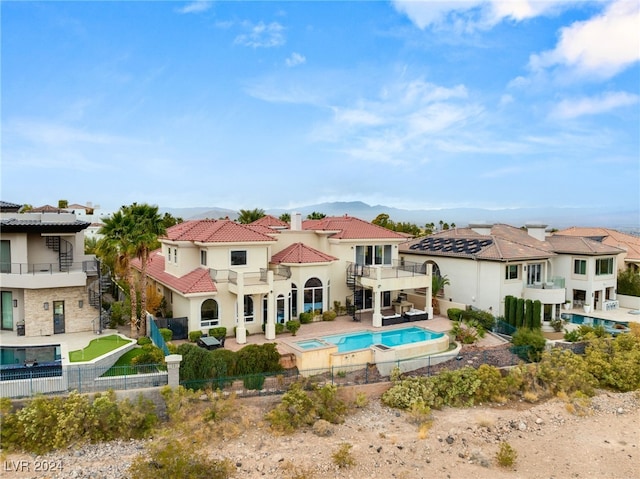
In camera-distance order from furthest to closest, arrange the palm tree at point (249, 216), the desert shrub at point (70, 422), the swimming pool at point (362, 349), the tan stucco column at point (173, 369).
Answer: the palm tree at point (249, 216)
the swimming pool at point (362, 349)
the tan stucco column at point (173, 369)
the desert shrub at point (70, 422)

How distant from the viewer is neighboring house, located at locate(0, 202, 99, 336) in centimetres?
2244

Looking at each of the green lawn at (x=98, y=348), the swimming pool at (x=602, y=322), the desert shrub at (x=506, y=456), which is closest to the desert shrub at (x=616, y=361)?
the swimming pool at (x=602, y=322)

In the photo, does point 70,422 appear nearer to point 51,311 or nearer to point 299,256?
point 51,311

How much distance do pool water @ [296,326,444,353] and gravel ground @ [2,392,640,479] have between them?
386cm

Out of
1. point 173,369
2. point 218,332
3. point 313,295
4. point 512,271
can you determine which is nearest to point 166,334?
point 218,332

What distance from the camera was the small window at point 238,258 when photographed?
26811 mm

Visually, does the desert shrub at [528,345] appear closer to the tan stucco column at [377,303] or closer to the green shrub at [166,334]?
the tan stucco column at [377,303]

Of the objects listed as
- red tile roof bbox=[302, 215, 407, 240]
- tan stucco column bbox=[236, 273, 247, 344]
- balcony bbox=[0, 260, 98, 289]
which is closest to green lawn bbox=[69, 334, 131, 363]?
balcony bbox=[0, 260, 98, 289]

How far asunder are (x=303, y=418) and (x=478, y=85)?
94.5 feet

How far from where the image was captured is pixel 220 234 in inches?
1048

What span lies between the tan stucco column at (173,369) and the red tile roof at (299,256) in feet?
36.4

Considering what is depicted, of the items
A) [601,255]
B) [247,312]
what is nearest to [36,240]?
[247,312]

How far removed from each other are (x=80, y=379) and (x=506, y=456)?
1661 centimetres

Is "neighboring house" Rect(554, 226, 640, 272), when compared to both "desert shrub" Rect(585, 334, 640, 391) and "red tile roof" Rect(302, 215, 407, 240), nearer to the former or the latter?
"desert shrub" Rect(585, 334, 640, 391)
